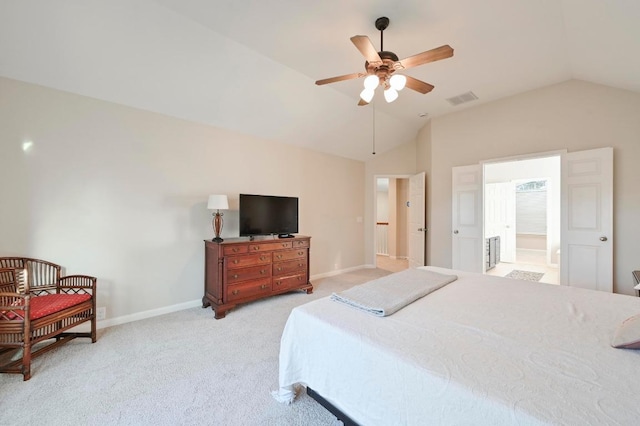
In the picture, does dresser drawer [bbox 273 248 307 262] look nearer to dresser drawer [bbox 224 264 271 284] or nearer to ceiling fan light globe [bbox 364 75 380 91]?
dresser drawer [bbox 224 264 271 284]

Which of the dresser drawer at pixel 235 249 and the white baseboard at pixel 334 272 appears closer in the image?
the dresser drawer at pixel 235 249

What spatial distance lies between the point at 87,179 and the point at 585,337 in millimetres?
4162

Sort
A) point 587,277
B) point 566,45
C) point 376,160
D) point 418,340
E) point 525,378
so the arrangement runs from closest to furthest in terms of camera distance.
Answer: point 525,378 < point 418,340 < point 566,45 < point 587,277 < point 376,160

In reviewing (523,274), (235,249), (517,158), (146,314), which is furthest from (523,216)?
(146,314)

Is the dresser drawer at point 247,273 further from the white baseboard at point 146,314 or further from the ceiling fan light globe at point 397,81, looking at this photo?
the ceiling fan light globe at point 397,81

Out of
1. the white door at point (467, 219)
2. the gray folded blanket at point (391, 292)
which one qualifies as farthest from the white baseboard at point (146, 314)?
the white door at point (467, 219)

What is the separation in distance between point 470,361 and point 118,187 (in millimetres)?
3565

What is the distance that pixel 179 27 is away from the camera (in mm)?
2416

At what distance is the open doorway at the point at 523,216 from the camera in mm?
5992

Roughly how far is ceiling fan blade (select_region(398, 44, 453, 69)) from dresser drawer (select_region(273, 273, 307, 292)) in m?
3.03

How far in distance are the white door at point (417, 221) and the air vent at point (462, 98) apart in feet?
4.44

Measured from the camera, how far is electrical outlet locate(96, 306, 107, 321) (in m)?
2.79

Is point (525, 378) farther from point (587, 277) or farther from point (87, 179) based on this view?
point (87, 179)

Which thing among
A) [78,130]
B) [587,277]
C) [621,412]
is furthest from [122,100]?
[587,277]
